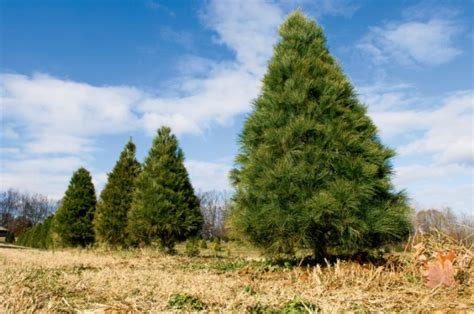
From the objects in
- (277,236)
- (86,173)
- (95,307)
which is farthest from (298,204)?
(86,173)

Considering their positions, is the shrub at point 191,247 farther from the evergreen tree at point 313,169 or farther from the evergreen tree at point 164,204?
the evergreen tree at point 313,169

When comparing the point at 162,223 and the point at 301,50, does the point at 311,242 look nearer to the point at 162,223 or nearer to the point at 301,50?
the point at 301,50

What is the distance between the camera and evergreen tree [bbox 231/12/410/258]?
20.7 feet

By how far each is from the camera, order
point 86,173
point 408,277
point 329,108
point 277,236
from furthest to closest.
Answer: point 86,173 < point 329,108 < point 277,236 < point 408,277

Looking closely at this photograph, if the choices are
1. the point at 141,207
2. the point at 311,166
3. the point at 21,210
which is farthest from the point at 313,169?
the point at 21,210

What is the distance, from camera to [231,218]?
726 cm

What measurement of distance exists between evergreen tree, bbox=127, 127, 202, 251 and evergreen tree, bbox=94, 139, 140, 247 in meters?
3.61

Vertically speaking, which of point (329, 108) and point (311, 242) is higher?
point (329, 108)

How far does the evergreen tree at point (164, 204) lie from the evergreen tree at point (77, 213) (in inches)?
323

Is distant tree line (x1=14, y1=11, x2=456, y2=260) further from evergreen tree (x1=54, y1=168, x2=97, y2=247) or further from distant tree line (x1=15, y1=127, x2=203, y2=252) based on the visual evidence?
evergreen tree (x1=54, y1=168, x2=97, y2=247)

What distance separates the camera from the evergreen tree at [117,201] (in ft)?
65.7

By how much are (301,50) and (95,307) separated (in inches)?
246

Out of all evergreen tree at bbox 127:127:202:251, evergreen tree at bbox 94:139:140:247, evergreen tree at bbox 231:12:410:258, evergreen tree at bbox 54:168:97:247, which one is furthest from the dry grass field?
evergreen tree at bbox 54:168:97:247

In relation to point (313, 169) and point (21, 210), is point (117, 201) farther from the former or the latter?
point (21, 210)
